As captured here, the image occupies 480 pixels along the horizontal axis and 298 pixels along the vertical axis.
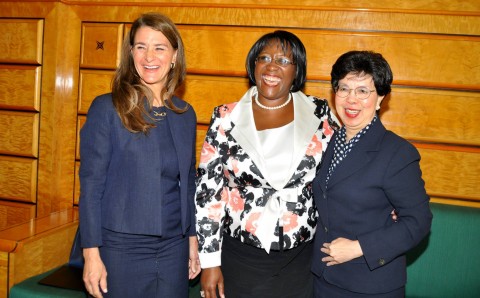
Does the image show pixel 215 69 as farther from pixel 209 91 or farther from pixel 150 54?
pixel 150 54

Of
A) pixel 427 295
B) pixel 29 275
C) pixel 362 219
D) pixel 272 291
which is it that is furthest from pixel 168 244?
pixel 427 295

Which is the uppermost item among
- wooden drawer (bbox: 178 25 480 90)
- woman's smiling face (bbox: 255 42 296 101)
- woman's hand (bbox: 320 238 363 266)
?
wooden drawer (bbox: 178 25 480 90)

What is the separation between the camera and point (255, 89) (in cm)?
203

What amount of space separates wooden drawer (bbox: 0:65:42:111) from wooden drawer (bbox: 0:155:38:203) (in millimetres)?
407

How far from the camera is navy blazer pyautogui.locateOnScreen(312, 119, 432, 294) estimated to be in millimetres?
1480

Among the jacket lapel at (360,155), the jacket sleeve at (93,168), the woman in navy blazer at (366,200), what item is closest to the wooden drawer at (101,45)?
the jacket sleeve at (93,168)

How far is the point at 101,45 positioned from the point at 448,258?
8.62ft

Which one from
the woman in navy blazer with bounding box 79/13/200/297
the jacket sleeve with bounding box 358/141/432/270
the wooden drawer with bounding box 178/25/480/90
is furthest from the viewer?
the wooden drawer with bounding box 178/25/480/90

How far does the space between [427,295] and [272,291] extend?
108 centimetres

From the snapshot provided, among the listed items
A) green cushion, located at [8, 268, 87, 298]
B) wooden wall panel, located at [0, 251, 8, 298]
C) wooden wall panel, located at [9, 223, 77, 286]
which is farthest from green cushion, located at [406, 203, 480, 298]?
wooden wall panel, located at [0, 251, 8, 298]

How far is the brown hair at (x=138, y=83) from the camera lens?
63.4 inches

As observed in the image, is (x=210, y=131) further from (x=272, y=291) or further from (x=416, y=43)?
(x=416, y=43)

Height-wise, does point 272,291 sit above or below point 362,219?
below

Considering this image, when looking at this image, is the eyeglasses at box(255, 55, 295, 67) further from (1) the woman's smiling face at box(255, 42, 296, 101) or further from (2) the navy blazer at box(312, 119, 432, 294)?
(2) the navy blazer at box(312, 119, 432, 294)
